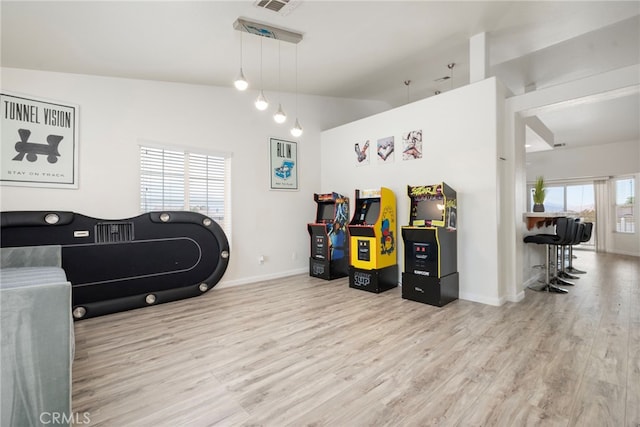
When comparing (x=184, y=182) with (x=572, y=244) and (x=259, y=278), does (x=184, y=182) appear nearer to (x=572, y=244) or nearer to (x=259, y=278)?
(x=259, y=278)

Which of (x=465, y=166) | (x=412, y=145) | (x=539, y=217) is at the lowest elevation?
(x=539, y=217)

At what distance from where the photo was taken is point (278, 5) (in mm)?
2842

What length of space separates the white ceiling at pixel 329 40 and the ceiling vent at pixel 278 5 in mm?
63

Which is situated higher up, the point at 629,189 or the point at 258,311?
the point at 629,189

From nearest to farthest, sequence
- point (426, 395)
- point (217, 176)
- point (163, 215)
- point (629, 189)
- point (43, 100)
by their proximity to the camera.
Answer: point (426, 395) < point (43, 100) < point (163, 215) < point (217, 176) < point (629, 189)

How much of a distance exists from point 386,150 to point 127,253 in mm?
4087

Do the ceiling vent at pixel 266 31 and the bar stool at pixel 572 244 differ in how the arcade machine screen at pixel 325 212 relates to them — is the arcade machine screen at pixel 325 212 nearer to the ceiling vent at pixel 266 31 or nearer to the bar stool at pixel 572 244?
the ceiling vent at pixel 266 31

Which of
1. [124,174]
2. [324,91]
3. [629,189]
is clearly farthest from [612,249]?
[124,174]

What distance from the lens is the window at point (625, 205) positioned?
7.74 metres

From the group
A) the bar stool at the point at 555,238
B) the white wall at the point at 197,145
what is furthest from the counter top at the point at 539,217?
the white wall at the point at 197,145

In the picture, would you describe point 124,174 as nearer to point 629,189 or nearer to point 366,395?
point 366,395

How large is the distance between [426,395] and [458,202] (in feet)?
9.38

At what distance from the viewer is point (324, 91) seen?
570 centimetres

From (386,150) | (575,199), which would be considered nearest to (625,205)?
(575,199)
